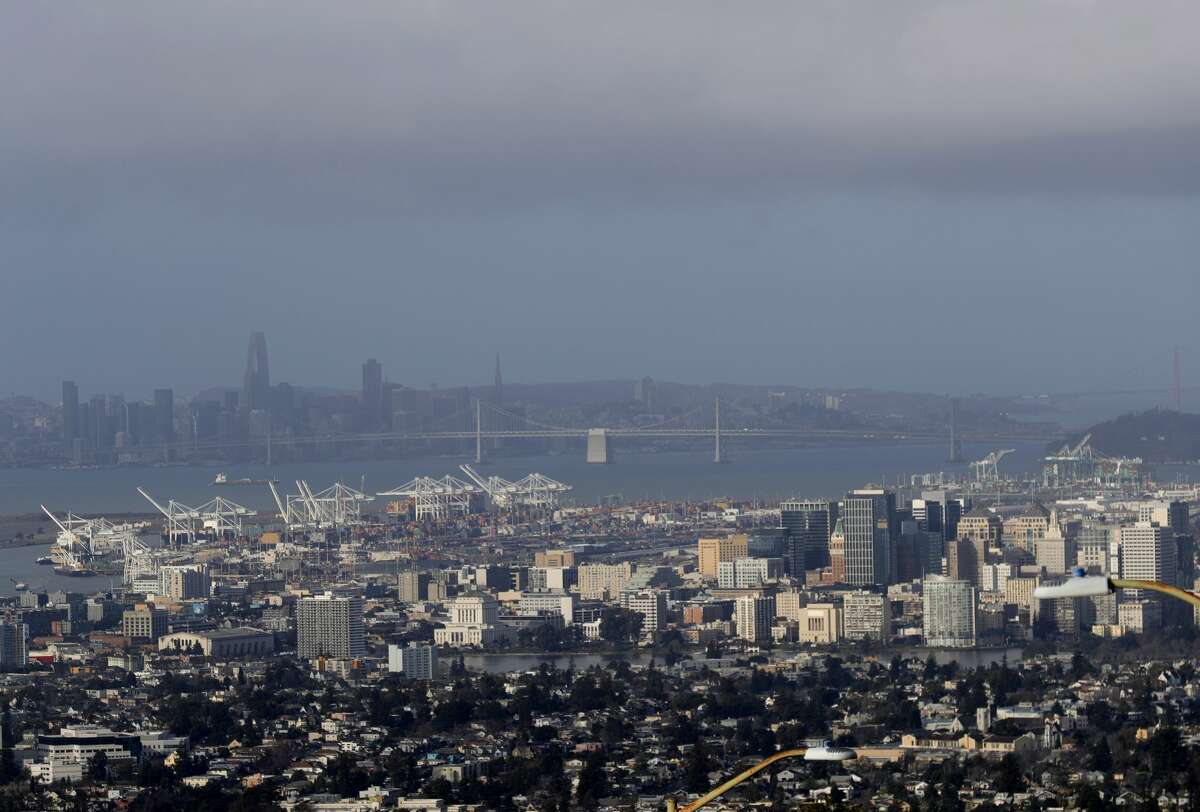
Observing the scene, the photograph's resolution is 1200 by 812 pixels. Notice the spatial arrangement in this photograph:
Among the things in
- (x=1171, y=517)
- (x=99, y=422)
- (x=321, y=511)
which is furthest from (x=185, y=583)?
(x=99, y=422)

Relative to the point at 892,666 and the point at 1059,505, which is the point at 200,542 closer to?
the point at 1059,505

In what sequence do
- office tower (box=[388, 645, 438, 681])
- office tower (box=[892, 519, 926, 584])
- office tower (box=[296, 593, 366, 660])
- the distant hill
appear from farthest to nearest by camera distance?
the distant hill → office tower (box=[892, 519, 926, 584]) → office tower (box=[296, 593, 366, 660]) → office tower (box=[388, 645, 438, 681])

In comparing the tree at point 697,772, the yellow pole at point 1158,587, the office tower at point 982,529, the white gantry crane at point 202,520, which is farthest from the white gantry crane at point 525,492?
the yellow pole at point 1158,587

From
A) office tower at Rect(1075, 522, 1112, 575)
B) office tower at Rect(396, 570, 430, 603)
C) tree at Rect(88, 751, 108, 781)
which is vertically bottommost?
tree at Rect(88, 751, 108, 781)

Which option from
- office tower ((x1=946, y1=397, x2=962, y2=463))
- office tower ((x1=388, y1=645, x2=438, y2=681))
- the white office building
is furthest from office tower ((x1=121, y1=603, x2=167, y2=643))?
office tower ((x1=946, y1=397, x2=962, y2=463))

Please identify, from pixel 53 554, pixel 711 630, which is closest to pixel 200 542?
pixel 53 554

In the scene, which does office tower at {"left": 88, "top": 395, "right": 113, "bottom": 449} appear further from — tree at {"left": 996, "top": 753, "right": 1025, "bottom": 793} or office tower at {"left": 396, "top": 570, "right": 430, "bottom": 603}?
tree at {"left": 996, "top": 753, "right": 1025, "bottom": 793}
